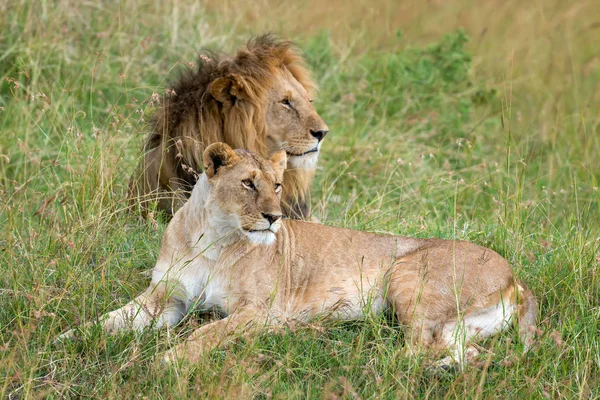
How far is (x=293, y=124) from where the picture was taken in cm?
484

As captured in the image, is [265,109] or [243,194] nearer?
[243,194]

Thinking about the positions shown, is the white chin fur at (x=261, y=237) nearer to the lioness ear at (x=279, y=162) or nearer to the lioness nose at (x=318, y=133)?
the lioness ear at (x=279, y=162)

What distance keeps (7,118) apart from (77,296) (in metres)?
2.70

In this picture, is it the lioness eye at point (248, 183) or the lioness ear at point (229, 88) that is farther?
the lioness ear at point (229, 88)

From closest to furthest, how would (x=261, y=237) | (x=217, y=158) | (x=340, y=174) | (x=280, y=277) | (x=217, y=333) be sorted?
(x=217, y=333), (x=261, y=237), (x=217, y=158), (x=280, y=277), (x=340, y=174)

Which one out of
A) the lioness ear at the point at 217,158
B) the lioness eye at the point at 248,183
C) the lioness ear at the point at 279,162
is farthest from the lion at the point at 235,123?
the lioness eye at the point at 248,183

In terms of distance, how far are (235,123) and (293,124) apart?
0.92ft

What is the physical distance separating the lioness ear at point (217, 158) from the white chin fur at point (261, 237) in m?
0.30

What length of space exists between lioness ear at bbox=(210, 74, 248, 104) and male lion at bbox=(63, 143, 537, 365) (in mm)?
879

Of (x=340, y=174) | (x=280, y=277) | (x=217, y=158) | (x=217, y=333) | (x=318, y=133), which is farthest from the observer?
(x=340, y=174)

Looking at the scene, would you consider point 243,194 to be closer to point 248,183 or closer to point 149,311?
point 248,183

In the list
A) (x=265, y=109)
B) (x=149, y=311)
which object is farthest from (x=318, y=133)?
(x=149, y=311)

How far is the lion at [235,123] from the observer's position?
15.8 ft

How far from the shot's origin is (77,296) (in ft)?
12.0
